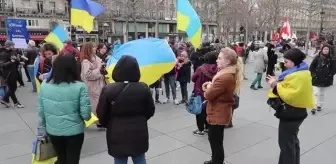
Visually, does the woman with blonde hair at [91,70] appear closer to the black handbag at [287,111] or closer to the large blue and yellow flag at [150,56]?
the large blue and yellow flag at [150,56]

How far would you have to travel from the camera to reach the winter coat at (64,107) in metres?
2.94

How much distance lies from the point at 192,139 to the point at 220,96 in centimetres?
177

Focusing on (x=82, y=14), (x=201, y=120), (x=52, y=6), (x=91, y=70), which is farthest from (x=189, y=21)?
(x=52, y=6)

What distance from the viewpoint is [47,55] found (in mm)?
5035

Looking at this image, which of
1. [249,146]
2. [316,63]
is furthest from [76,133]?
[316,63]

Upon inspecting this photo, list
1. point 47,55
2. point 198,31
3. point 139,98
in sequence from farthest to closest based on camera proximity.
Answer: point 198,31 → point 47,55 → point 139,98

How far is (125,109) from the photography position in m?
2.73

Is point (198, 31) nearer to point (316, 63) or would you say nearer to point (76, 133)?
point (316, 63)

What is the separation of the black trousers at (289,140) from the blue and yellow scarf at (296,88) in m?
0.28

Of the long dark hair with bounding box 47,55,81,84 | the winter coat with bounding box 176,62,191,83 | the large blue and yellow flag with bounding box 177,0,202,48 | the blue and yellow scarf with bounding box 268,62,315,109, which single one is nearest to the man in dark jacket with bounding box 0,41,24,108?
the winter coat with bounding box 176,62,191,83

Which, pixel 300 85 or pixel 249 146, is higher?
pixel 300 85

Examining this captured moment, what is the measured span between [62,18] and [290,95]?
157 ft

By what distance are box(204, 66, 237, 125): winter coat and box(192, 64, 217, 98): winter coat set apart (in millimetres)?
1155

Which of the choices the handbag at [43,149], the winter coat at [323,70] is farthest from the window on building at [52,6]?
the handbag at [43,149]
